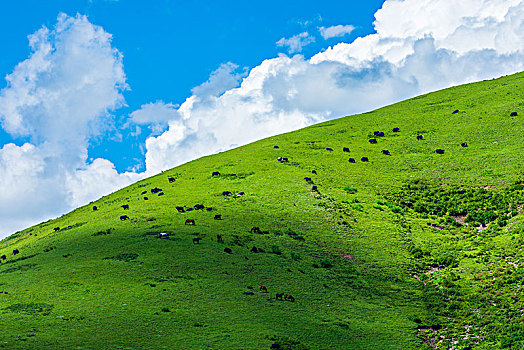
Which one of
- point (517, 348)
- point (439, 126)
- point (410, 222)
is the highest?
point (439, 126)

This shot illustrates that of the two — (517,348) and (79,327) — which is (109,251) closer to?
(79,327)

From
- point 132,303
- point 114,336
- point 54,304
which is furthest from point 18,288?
point 114,336

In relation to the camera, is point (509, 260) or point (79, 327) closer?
point (79, 327)

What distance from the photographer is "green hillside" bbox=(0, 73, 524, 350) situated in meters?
32.0

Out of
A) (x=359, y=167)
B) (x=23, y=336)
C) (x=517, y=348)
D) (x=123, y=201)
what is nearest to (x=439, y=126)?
(x=359, y=167)

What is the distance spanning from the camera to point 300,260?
4631 cm

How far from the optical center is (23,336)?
27609 mm

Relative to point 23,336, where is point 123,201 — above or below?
above

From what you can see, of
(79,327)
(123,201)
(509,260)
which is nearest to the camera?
(79,327)

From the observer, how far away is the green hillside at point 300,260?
105ft

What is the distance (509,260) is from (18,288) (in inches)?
1763

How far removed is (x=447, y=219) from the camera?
58.3 meters

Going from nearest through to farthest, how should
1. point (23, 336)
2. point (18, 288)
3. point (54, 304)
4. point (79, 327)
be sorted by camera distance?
point (23, 336), point (79, 327), point (54, 304), point (18, 288)

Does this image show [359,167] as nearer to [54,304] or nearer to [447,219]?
A: [447,219]
